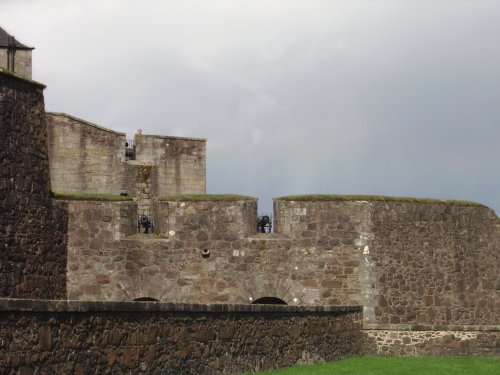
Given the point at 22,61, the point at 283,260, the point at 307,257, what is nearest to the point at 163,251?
the point at 283,260

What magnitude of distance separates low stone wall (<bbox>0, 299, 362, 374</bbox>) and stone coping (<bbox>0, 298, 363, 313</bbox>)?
0.01 m

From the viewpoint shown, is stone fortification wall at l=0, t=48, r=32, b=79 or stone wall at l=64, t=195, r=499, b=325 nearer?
stone wall at l=64, t=195, r=499, b=325

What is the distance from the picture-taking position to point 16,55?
37906mm

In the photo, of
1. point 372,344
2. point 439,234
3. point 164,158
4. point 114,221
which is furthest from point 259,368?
point 164,158

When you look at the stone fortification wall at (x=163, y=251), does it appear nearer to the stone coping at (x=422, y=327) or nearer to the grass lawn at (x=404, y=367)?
the stone coping at (x=422, y=327)

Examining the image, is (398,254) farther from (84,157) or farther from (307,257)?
(84,157)

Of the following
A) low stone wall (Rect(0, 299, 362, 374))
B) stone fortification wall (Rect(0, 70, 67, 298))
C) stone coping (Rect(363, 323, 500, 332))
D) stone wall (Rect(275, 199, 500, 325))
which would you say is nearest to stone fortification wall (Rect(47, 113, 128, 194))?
stone wall (Rect(275, 199, 500, 325))

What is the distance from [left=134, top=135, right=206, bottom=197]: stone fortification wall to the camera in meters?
→ 26.5

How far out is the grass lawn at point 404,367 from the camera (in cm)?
1641

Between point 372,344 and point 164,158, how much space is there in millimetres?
8193

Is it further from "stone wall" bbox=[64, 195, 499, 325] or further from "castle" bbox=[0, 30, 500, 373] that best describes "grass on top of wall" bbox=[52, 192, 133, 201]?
"stone wall" bbox=[64, 195, 499, 325]

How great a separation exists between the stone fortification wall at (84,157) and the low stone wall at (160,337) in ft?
27.4

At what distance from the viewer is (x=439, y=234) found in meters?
24.2

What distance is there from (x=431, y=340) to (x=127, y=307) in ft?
38.0
